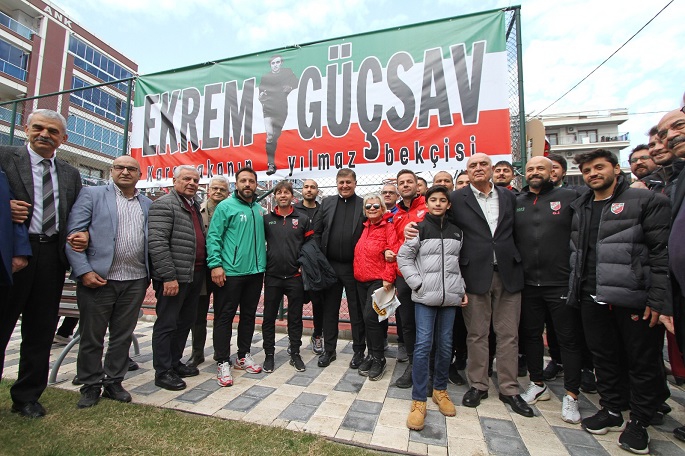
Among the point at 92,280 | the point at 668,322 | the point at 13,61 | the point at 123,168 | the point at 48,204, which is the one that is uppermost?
the point at 13,61

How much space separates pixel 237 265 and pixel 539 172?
2.87 metres

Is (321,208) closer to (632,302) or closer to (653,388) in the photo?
(632,302)

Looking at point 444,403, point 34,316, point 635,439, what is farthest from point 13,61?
point 635,439

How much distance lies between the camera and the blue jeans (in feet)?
8.14

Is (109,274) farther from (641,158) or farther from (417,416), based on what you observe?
(641,158)

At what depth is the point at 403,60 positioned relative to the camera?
416 cm

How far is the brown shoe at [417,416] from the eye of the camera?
224 centimetres

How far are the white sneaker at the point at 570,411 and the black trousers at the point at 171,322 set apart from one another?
329cm

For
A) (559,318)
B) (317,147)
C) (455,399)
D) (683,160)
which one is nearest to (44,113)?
Result: (317,147)

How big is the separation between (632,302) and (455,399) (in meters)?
1.49

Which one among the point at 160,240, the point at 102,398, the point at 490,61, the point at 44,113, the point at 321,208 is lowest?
the point at 102,398

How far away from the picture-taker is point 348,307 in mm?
3479

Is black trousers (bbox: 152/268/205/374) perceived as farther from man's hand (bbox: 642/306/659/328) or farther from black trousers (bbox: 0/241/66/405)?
man's hand (bbox: 642/306/659/328)

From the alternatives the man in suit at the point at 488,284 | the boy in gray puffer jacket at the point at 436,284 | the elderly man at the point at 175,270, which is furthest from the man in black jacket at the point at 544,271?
the elderly man at the point at 175,270
